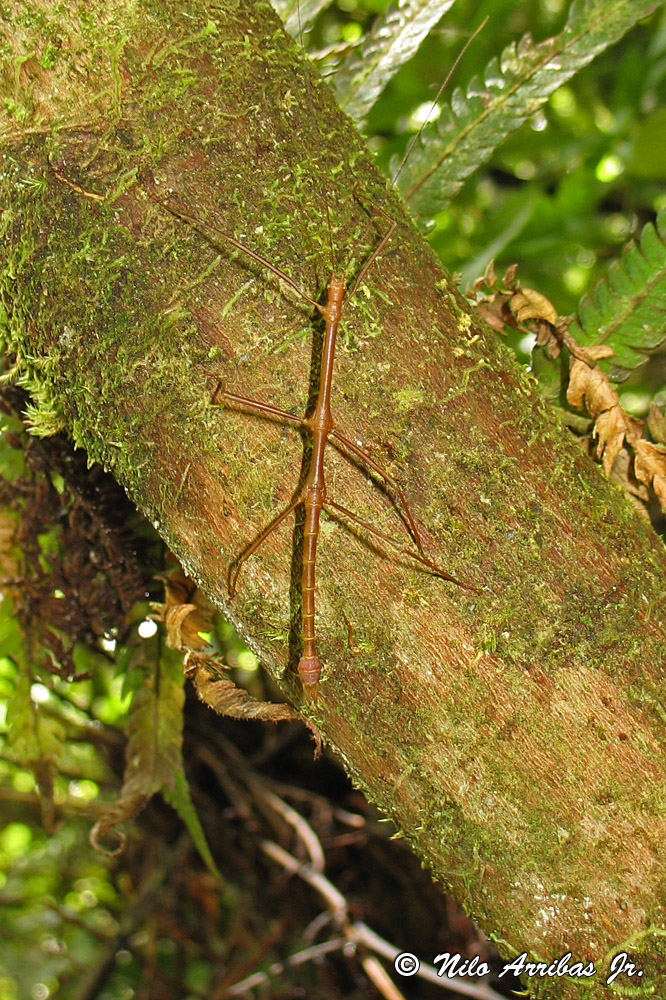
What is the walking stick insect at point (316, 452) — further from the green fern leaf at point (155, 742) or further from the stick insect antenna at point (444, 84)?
the green fern leaf at point (155, 742)

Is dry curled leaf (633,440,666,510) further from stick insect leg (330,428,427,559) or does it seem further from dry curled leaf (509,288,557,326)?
stick insect leg (330,428,427,559)

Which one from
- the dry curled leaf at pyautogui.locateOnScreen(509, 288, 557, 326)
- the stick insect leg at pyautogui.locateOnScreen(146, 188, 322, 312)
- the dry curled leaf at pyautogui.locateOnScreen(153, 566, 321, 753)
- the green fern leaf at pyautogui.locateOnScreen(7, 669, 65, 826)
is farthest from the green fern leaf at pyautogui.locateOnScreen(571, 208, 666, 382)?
the green fern leaf at pyautogui.locateOnScreen(7, 669, 65, 826)

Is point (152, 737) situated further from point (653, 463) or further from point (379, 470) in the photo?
point (653, 463)

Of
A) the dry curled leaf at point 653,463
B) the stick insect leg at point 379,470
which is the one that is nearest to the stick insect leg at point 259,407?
the stick insect leg at point 379,470

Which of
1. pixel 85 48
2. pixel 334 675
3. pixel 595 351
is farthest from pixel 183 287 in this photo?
pixel 595 351

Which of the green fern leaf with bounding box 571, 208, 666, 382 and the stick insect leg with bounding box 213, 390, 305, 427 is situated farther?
the green fern leaf with bounding box 571, 208, 666, 382

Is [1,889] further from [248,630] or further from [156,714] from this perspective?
[248,630]

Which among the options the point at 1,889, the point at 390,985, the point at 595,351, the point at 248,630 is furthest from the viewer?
the point at 1,889
